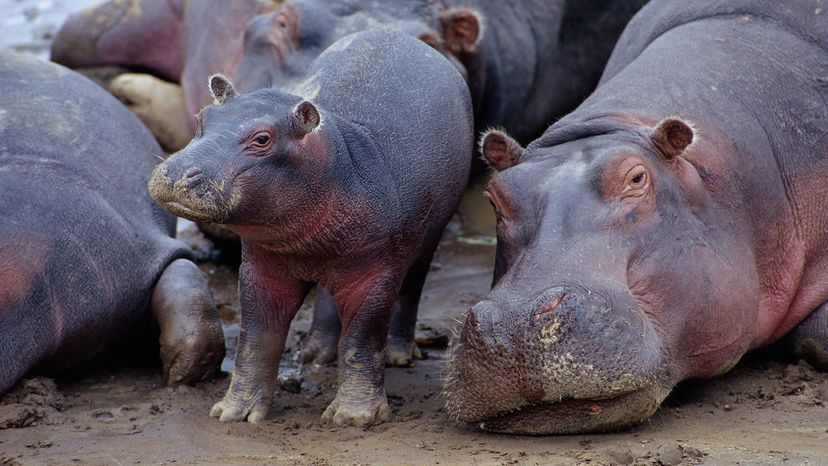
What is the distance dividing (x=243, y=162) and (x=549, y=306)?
1131 mm

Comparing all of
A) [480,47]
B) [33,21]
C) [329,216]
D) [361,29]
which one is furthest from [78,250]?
[33,21]

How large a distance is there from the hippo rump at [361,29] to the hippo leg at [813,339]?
253cm

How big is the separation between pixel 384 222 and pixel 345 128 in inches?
15.6

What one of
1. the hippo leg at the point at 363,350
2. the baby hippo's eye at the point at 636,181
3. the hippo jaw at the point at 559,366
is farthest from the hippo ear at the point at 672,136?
the hippo leg at the point at 363,350

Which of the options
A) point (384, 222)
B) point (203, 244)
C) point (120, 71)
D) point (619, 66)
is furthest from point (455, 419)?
point (120, 71)

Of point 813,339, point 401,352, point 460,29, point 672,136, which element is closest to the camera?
point 672,136

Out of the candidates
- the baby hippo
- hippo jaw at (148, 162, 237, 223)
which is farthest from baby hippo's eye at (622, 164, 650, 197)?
hippo jaw at (148, 162, 237, 223)

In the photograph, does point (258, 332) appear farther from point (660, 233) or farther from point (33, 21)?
point (33, 21)

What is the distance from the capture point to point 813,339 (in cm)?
543

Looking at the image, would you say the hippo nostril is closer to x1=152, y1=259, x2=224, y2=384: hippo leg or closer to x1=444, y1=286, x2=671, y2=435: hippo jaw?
x1=444, y1=286, x2=671, y2=435: hippo jaw

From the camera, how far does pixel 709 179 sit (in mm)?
5109

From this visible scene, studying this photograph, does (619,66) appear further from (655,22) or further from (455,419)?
(455,419)

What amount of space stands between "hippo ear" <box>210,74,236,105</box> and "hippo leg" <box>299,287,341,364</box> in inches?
53.2

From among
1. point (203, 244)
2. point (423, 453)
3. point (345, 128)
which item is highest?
point (345, 128)
